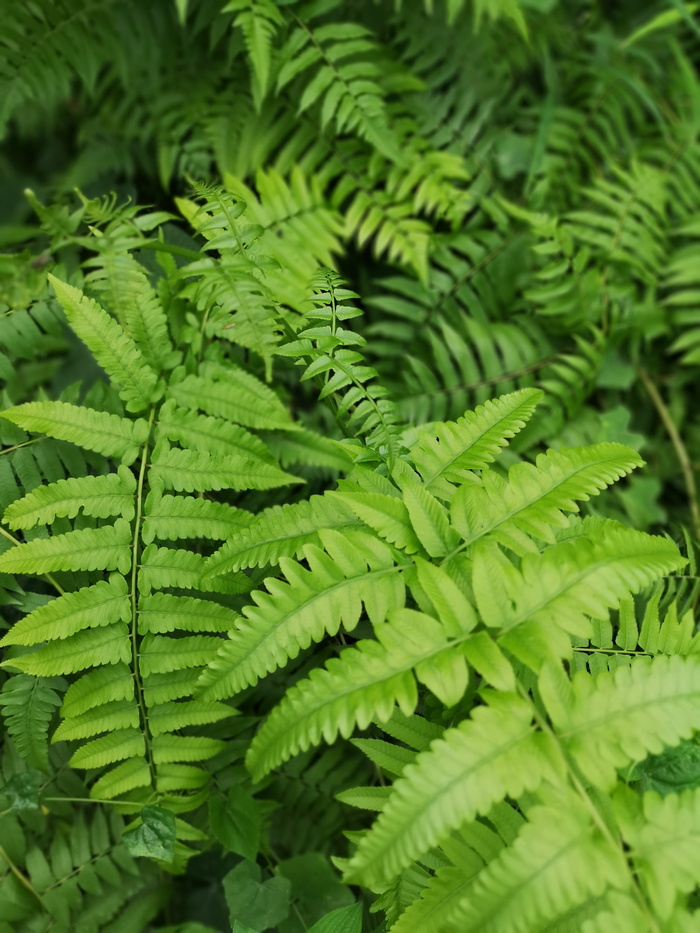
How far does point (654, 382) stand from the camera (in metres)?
2.56

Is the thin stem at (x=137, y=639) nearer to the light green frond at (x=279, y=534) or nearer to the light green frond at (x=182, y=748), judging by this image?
the light green frond at (x=182, y=748)

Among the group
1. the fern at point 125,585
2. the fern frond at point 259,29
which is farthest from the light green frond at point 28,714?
the fern frond at point 259,29

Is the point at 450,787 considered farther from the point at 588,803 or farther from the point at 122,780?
the point at 122,780

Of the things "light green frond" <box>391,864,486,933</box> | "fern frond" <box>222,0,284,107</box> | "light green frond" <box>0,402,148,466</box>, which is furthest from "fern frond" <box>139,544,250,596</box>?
"fern frond" <box>222,0,284,107</box>

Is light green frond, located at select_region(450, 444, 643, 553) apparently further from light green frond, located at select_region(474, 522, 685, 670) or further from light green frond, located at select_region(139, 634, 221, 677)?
light green frond, located at select_region(139, 634, 221, 677)

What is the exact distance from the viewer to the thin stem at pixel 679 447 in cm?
228

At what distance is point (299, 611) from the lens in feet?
4.13

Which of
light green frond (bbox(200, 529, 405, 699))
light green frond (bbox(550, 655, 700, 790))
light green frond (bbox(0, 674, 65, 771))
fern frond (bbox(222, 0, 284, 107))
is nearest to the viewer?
light green frond (bbox(550, 655, 700, 790))

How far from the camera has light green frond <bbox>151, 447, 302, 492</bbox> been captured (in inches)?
58.7

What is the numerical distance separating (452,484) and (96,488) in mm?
814

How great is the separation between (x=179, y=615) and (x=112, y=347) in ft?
2.12

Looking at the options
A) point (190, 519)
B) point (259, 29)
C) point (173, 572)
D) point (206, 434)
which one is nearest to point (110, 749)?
point (173, 572)

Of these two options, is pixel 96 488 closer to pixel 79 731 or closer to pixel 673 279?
pixel 79 731

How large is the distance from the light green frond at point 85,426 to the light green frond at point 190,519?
14 cm
